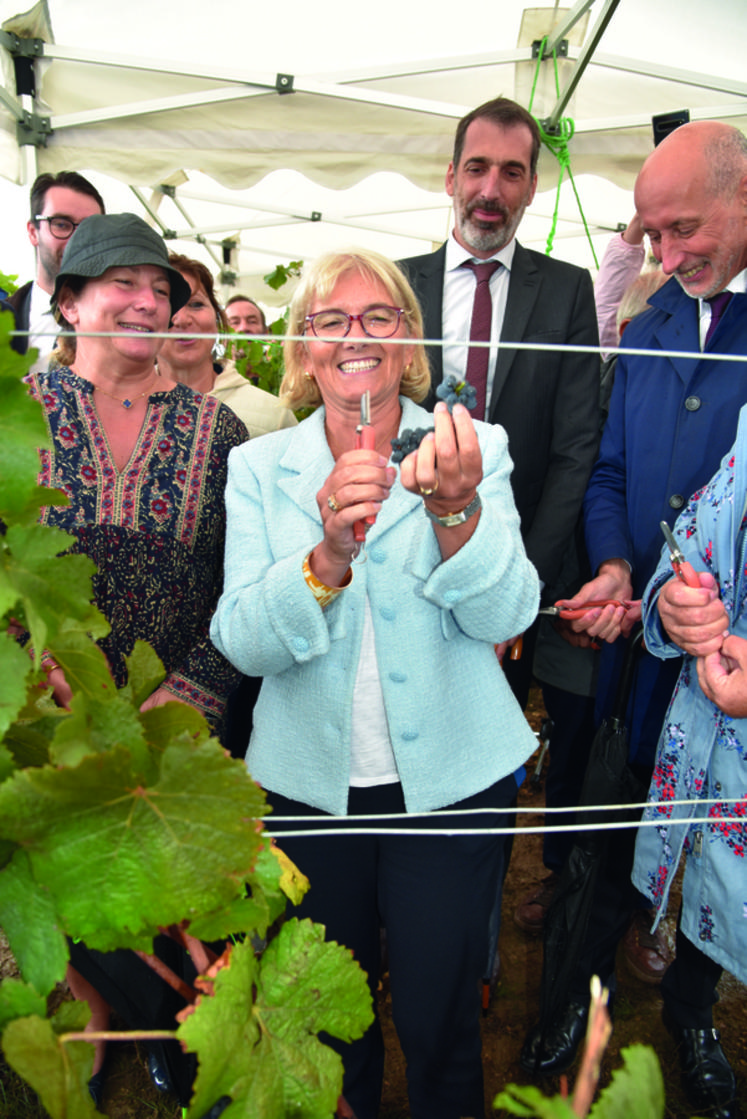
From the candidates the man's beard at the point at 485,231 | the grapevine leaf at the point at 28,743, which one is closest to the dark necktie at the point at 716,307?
the man's beard at the point at 485,231

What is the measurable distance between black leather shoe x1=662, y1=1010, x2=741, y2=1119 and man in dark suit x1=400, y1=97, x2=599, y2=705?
44.2 inches

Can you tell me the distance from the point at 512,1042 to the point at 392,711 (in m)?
1.43

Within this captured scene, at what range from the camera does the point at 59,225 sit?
3.02 metres

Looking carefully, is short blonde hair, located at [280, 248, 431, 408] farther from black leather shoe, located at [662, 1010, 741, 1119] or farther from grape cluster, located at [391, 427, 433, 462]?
black leather shoe, located at [662, 1010, 741, 1119]

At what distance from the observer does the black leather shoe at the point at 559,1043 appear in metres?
2.07

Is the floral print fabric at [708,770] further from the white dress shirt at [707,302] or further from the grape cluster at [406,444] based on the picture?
the grape cluster at [406,444]

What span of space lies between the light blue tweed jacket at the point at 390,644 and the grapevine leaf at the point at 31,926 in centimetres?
81

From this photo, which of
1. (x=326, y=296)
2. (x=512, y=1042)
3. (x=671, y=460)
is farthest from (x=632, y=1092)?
(x=512, y=1042)

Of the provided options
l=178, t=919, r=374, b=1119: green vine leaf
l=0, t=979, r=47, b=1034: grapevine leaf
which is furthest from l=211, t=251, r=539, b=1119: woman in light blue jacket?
l=0, t=979, r=47, b=1034: grapevine leaf

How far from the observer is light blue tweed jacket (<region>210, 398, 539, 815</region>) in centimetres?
145

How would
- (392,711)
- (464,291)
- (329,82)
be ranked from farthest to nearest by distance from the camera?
(329,82) → (464,291) → (392,711)

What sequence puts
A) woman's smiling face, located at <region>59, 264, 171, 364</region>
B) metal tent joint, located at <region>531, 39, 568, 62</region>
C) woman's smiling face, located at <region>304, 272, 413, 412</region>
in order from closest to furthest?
woman's smiling face, located at <region>304, 272, 413, 412</region> → woman's smiling face, located at <region>59, 264, 171, 364</region> → metal tent joint, located at <region>531, 39, 568, 62</region>

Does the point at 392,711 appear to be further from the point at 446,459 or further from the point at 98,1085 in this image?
the point at 98,1085

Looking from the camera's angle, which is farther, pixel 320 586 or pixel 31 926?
pixel 320 586
